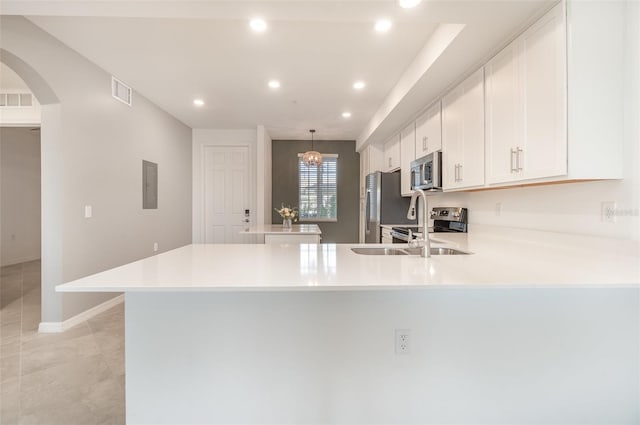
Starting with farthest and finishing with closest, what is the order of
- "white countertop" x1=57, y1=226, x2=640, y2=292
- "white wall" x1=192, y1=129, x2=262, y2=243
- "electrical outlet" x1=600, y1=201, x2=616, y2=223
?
1. "white wall" x1=192, y1=129, x2=262, y2=243
2. "electrical outlet" x1=600, y1=201, x2=616, y2=223
3. "white countertop" x1=57, y1=226, x2=640, y2=292

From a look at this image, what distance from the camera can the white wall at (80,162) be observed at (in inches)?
108

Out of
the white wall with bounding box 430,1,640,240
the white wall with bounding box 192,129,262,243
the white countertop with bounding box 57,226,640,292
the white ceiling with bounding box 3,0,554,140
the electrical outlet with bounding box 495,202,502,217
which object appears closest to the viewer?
the white countertop with bounding box 57,226,640,292

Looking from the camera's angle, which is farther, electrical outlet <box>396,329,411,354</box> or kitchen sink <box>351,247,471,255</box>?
kitchen sink <box>351,247,471,255</box>

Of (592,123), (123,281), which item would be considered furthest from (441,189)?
(123,281)

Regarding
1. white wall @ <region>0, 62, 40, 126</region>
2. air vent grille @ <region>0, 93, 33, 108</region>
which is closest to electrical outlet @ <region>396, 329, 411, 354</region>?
white wall @ <region>0, 62, 40, 126</region>

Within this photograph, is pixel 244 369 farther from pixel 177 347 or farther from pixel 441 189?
pixel 441 189

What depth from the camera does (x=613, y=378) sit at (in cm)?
145

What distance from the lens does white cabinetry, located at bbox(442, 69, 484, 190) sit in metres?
2.45

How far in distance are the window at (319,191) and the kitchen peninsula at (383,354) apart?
216 inches

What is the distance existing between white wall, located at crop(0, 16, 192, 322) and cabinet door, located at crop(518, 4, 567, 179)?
369 centimetres

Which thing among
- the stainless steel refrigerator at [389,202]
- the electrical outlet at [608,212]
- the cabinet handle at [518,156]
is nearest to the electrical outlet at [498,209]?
the cabinet handle at [518,156]

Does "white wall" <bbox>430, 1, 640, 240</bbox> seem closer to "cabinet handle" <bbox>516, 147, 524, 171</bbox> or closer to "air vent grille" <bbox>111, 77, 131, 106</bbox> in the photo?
"cabinet handle" <bbox>516, 147, 524, 171</bbox>

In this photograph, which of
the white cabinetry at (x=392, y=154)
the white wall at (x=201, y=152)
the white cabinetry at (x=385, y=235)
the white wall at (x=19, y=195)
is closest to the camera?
the white cabinetry at (x=385, y=235)

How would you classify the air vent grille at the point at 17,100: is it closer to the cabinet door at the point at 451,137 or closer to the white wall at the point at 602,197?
the cabinet door at the point at 451,137
